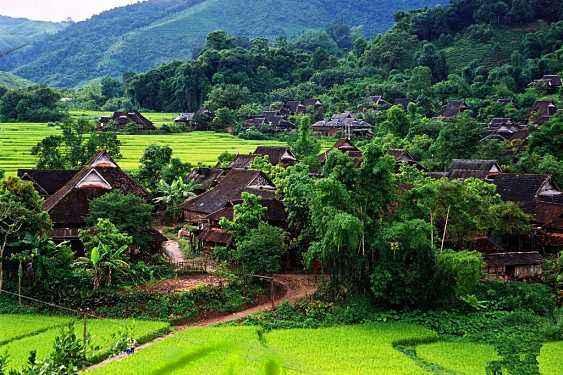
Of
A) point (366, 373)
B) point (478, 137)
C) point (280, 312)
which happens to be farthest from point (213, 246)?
point (478, 137)

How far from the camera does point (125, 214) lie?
2512 centimetres

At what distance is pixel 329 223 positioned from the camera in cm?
2223

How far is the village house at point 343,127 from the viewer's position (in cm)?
6041

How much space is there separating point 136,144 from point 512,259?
3615cm

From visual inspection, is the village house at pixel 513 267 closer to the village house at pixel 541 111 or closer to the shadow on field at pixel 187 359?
the shadow on field at pixel 187 359

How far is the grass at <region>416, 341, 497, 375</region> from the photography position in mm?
17500

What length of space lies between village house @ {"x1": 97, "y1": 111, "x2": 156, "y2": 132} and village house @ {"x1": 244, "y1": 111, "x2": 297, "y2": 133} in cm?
984

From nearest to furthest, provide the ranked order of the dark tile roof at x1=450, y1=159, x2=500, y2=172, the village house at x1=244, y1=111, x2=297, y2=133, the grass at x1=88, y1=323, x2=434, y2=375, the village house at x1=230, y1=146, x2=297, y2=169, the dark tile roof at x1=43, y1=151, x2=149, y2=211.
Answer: the grass at x1=88, y1=323, x2=434, y2=375, the dark tile roof at x1=43, y1=151, x2=149, y2=211, the dark tile roof at x1=450, y1=159, x2=500, y2=172, the village house at x1=230, y1=146, x2=297, y2=169, the village house at x1=244, y1=111, x2=297, y2=133


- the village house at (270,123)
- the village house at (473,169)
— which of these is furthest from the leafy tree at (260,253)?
the village house at (270,123)

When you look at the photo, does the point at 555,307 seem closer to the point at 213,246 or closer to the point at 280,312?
the point at 280,312

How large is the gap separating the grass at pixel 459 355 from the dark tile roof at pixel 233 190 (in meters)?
12.6

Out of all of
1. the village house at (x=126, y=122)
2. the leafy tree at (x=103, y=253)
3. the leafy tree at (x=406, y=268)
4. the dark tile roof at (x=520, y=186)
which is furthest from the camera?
the village house at (x=126, y=122)

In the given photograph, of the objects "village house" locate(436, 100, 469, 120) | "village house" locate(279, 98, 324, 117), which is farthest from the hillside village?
"village house" locate(279, 98, 324, 117)

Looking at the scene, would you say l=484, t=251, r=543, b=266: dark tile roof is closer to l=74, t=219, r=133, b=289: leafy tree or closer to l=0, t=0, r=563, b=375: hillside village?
l=0, t=0, r=563, b=375: hillside village
